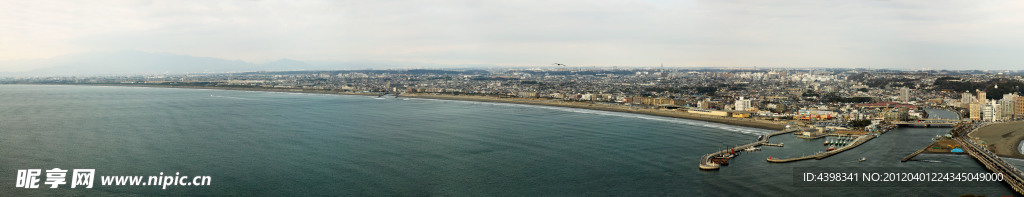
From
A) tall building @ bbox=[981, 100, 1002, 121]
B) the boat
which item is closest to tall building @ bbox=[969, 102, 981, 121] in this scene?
tall building @ bbox=[981, 100, 1002, 121]

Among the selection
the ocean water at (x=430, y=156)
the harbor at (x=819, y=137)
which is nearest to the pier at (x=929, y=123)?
the harbor at (x=819, y=137)

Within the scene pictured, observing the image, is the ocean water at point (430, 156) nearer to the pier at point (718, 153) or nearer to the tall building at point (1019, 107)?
the pier at point (718, 153)

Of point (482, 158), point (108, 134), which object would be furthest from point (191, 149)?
point (482, 158)

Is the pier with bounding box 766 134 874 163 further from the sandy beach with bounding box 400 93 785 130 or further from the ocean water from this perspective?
the sandy beach with bounding box 400 93 785 130

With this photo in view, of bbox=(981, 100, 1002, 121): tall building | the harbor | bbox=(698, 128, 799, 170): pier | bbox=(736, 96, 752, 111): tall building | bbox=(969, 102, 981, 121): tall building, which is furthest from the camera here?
bbox=(736, 96, 752, 111): tall building

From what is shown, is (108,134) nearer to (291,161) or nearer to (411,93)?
(291,161)

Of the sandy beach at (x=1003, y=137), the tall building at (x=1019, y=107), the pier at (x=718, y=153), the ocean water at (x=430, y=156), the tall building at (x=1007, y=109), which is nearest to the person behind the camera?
the ocean water at (x=430, y=156)
